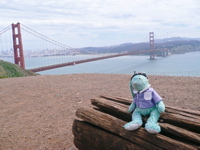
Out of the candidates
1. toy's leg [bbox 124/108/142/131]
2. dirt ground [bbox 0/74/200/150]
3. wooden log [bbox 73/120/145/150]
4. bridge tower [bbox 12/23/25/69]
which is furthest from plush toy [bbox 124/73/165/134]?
bridge tower [bbox 12/23/25/69]

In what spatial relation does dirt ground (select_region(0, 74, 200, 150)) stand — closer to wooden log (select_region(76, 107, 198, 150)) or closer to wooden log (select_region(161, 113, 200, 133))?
wooden log (select_region(76, 107, 198, 150))

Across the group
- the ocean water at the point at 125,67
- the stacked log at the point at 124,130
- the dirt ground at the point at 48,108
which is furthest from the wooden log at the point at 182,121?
the ocean water at the point at 125,67

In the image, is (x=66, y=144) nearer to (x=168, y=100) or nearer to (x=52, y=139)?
(x=52, y=139)

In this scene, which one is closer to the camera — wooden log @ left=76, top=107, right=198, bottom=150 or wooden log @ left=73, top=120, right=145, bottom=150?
wooden log @ left=76, top=107, right=198, bottom=150

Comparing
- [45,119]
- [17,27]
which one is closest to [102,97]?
[45,119]

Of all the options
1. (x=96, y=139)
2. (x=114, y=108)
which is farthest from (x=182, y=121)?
(x=96, y=139)

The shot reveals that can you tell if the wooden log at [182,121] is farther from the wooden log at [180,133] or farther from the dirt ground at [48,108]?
the dirt ground at [48,108]
